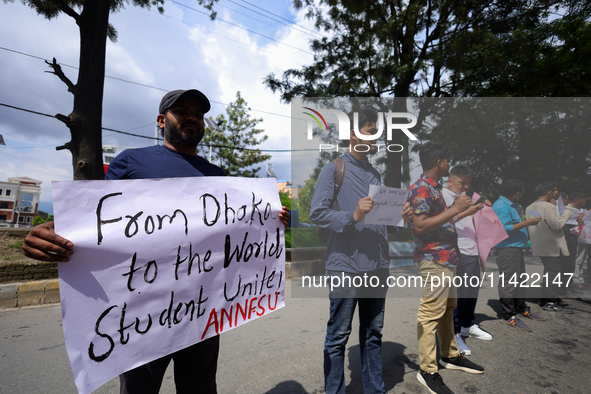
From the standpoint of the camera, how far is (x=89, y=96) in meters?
4.89

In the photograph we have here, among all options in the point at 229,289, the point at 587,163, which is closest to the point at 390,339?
the point at 229,289

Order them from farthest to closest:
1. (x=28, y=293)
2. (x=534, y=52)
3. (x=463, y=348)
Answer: (x=534, y=52) → (x=28, y=293) → (x=463, y=348)

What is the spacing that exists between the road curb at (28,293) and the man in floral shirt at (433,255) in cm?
549

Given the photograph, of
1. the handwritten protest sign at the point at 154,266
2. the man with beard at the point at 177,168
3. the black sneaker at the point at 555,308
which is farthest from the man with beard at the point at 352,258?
the black sneaker at the point at 555,308

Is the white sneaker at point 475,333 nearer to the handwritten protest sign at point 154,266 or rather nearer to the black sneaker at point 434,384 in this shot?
the black sneaker at point 434,384

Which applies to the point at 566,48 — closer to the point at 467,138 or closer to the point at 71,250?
the point at 467,138

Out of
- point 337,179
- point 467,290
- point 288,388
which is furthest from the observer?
point 467,290

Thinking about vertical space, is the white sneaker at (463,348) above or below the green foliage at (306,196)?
below

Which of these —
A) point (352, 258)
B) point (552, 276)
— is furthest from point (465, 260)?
point (552, 276)

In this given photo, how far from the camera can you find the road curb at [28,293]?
4652 mm

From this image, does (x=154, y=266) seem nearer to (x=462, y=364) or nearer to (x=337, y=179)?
(x=337, y=179)

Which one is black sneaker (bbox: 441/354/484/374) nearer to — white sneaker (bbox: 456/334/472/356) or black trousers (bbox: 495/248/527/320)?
white sneaker (bbox: 456/334/472/356)

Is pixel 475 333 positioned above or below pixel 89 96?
below

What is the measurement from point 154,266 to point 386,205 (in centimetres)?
158
